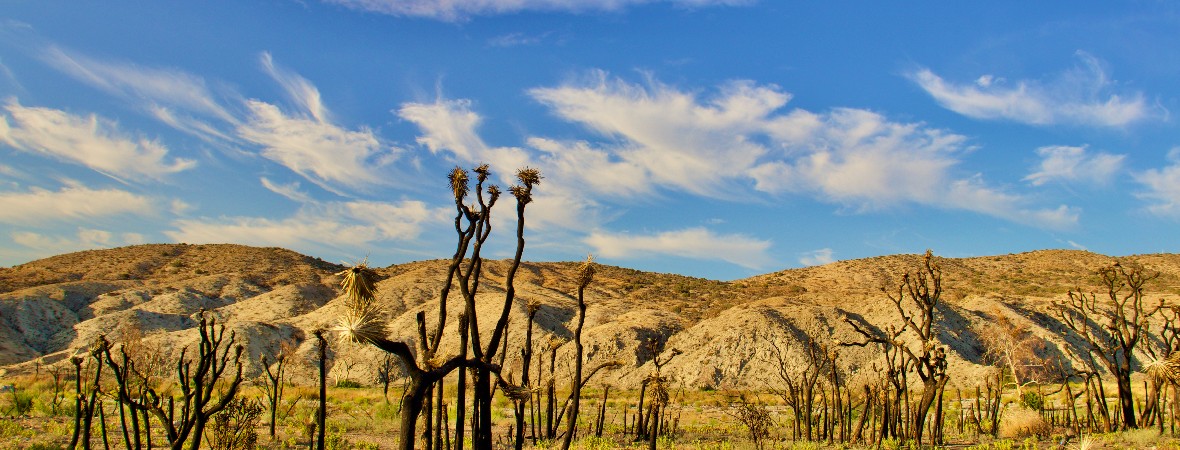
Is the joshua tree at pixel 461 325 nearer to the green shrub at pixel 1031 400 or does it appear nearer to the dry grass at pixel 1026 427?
the dry grass at pixel 1026 427

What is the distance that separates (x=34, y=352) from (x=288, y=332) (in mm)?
19225

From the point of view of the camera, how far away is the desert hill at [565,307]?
50.0 m

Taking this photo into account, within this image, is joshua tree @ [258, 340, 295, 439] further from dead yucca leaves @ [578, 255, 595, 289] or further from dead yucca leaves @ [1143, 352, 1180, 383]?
dead yucca leaves @ [1143, 352, 1180, 383]

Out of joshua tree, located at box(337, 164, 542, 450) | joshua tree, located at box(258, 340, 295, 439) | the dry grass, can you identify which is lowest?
the dry grass

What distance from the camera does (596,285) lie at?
89.2m

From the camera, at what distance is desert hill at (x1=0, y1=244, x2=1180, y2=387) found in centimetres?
5000

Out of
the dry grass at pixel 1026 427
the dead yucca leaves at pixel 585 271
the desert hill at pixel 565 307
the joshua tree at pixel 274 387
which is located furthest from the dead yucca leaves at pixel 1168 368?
the joshua tree at pixel 274 387

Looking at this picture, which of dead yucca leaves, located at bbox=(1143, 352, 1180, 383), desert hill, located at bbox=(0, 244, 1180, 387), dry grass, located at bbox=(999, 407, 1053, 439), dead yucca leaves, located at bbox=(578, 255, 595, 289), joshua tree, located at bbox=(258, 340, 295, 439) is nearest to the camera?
dead yucca leaves, located at bbox=(578, 255, 595, 289)

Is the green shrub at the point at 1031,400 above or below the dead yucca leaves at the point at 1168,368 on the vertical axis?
below

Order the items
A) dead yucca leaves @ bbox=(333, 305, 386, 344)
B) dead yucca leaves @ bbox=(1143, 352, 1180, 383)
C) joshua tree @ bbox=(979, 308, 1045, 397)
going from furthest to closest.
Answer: joshua tree @ bbox=(979, 308, 1045, 397) → dead yucca leaves @ bbox=(1143, 352, 1180, 383) → dead yucca leaves @ bbox=(333, 305, 386, 344)

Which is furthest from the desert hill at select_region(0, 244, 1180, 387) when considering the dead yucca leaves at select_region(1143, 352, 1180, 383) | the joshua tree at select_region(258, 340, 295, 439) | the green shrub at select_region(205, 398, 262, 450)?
the dead yucca leaves at select_region(1143, 352, 1180, 383)

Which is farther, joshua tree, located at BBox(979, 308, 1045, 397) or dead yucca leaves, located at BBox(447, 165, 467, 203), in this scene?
joshua tree, located at BBox(979, 308, 1045, 397)

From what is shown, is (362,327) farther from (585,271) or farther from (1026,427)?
(1026,427)

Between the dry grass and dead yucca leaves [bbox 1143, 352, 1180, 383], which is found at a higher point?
dead yucca leaves [bbox 1143, 352, 1180, 383]
